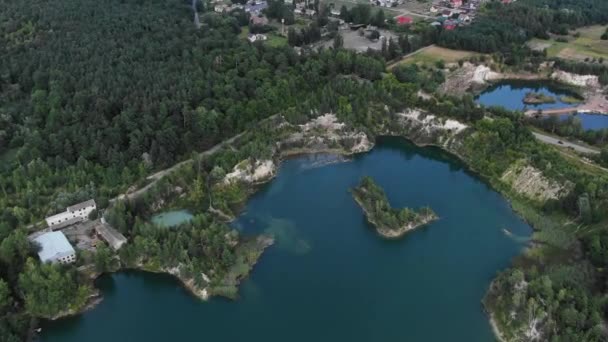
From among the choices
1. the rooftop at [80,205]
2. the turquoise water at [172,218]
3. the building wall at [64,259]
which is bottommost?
the turquoise water at [172,218]

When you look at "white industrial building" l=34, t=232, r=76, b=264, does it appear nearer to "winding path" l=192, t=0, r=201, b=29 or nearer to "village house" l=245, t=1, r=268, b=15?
"winding path" l=192, t=0, r=201, b=29

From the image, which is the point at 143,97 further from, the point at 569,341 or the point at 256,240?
the point at 569,341

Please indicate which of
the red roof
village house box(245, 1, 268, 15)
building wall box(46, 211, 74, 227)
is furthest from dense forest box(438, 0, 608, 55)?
building wall box(46, 211, 74, 227)

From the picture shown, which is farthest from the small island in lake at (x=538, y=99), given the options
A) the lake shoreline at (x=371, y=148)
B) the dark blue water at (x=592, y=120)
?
the lake shoreline at (x=371, y=148)

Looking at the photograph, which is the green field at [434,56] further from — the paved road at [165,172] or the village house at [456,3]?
the paved road at [165,172]

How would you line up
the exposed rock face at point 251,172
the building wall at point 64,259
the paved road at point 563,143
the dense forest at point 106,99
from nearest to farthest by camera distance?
the building wall at point 64,259 → the dense forest at point 106,99 → the exposed rock face at point 251,172 → the paved road at point 563,143

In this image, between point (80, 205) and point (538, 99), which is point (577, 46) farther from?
point (80, 205)
